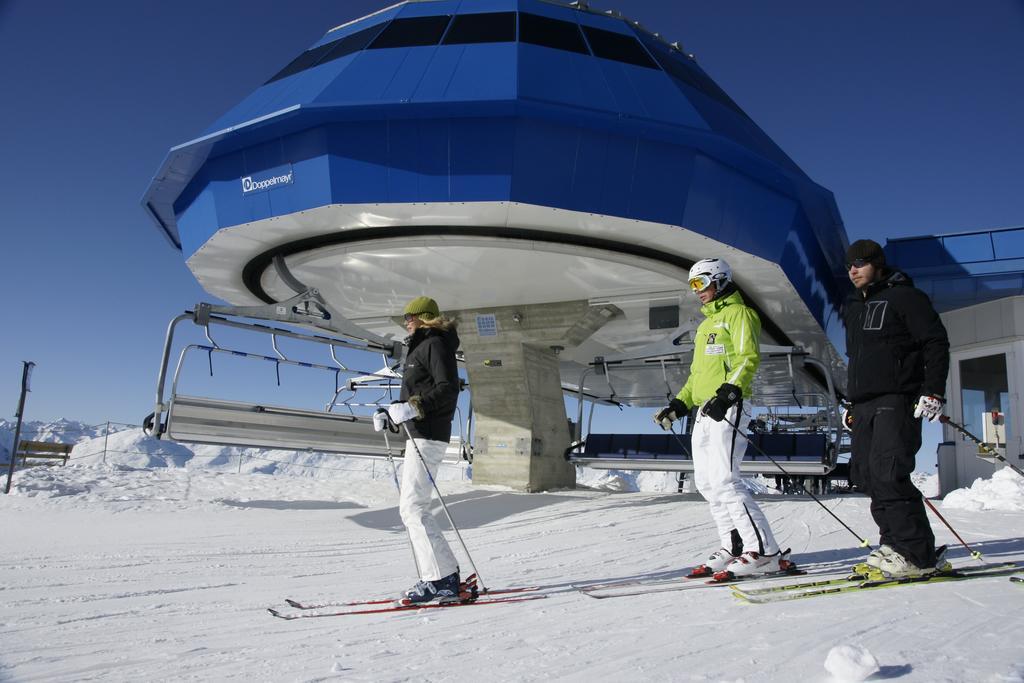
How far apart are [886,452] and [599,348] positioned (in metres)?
14.9

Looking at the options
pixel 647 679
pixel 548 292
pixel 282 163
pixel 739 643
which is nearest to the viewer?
pixel 647 679

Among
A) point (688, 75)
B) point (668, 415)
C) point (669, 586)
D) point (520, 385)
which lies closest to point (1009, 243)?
point (688, 75)

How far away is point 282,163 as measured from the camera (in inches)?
404

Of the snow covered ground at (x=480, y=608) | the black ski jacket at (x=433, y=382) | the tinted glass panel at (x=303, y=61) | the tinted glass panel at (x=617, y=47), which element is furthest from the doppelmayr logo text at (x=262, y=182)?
the black ski jacket at (x=433, y=382)

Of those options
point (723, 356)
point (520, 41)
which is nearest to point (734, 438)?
point (723, 356)

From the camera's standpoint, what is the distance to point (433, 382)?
443 cm

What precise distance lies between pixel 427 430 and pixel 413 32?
857 centimetres

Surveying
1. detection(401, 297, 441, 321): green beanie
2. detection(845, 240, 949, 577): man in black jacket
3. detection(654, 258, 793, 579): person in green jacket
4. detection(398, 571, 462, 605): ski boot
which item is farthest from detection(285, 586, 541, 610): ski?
detection(845, 240, 949, 577): man in black jacket

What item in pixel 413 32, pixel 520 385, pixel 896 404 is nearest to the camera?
pixel 896 404

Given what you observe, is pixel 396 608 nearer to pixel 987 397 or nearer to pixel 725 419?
pixel 725 419

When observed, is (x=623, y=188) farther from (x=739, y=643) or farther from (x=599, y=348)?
(x=599, y=348)

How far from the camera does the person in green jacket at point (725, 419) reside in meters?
4.48

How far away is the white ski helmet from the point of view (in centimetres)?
491

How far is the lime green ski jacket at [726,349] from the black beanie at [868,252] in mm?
705
